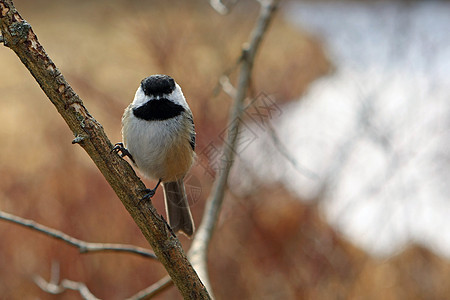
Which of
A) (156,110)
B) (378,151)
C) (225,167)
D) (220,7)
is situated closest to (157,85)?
(156,110)

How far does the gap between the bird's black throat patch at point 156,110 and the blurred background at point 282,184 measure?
792mm

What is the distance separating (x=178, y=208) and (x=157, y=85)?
63 cm

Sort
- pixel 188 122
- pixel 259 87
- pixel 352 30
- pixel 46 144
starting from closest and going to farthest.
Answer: pixel 188 122
pixel 46 144
pixel 259 87
pixel 352 30

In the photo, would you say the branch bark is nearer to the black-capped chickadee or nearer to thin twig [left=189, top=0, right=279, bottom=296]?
thin twig [left=189, top=0, right=279, bottom=296]

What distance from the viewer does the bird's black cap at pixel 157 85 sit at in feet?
6.38

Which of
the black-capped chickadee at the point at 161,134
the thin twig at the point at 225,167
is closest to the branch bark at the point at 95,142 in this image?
the thin twig at the point at 225,167

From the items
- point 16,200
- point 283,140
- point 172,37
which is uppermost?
point 172,37

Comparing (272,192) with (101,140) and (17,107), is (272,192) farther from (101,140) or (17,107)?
(17,107)

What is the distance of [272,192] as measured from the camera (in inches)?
149

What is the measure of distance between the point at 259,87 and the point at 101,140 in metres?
3.38

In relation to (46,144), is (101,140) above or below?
below

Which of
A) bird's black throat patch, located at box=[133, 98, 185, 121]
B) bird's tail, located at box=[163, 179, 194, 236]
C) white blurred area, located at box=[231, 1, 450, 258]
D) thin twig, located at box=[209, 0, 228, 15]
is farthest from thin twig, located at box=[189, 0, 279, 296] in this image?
white blurred area, located at box=[231, 1, 450, 258]

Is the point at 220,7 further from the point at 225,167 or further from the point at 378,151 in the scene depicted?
the point at 378,151

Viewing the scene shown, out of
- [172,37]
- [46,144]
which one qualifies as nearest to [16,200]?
[46,144]
